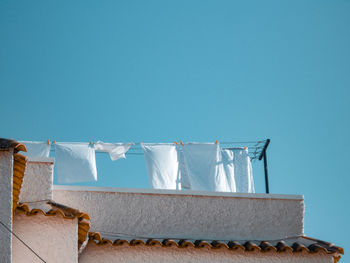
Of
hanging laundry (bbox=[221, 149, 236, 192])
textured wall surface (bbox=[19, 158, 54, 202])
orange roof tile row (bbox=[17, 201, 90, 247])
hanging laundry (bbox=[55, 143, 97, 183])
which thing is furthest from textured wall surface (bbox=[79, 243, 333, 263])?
hanging laundry (bbox=[55, 143, 97, 183])

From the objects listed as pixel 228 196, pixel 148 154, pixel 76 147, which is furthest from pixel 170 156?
pixel 228 196

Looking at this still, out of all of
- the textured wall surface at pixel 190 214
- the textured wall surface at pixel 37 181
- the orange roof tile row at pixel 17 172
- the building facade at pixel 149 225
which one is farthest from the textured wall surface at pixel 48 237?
the textured wall surface at pixel 190 214

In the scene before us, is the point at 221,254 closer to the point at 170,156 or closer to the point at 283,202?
the point at 283,202

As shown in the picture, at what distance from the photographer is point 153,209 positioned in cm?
811

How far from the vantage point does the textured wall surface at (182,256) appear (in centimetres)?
726

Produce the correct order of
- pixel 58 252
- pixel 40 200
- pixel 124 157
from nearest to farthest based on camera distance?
pixel 58 252, pixel 40 200, pixel 124 157

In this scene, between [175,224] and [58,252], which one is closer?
[58,252]

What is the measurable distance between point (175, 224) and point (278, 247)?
1522 mm

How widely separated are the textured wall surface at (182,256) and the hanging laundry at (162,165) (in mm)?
3011

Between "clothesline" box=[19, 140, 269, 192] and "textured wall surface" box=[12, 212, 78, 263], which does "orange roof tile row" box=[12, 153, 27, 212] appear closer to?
"textured wall surface" box=[12, 212, 78, 263]

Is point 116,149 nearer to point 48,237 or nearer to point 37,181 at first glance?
point 37,181

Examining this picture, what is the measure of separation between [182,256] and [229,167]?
13.3ft

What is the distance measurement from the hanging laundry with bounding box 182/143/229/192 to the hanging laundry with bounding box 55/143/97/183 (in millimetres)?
1870

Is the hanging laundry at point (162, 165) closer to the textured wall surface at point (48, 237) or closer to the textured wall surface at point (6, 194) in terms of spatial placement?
the textured wall surface at point (48, 237)
